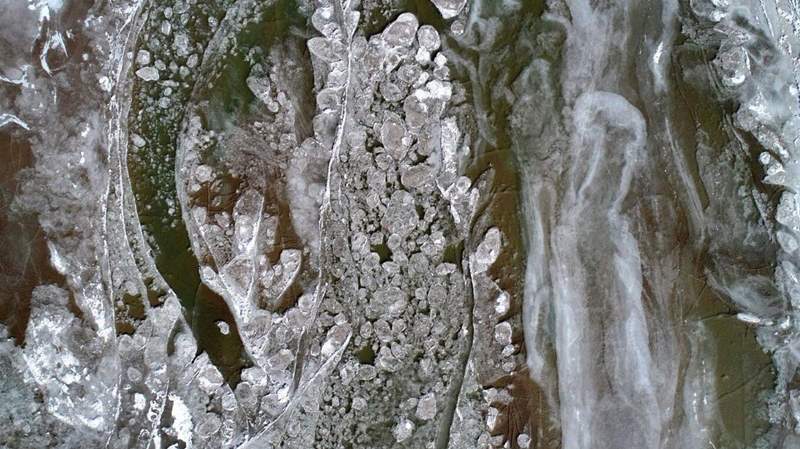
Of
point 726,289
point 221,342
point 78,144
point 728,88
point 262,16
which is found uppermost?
point 262,16

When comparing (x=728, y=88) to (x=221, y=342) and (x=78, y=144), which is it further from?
(x=78, y=144)

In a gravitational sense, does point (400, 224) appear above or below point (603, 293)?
above

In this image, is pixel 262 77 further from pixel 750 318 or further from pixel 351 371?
pixel 750 318

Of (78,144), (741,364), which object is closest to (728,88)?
(741,364)

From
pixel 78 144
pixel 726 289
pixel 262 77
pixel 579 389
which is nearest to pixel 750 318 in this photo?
pixel 726 289

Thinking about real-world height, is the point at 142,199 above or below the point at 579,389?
above

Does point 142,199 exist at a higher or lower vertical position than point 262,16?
lower
